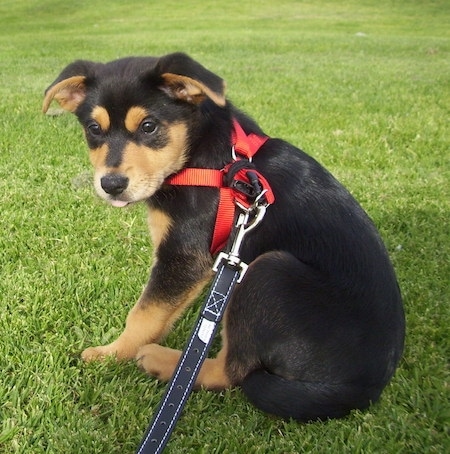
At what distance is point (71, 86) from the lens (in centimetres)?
324

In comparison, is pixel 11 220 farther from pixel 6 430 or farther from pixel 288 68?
pixel 288 68

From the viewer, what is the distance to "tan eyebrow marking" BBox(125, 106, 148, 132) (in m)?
2.93

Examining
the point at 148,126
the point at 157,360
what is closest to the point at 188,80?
the point at 148,126

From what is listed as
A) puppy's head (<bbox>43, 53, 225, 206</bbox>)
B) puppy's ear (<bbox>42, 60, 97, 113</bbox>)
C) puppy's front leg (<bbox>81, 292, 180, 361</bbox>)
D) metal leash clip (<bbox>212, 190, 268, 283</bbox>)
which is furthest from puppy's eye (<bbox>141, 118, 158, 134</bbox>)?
puppy's front leg (<bbox>81, 292, 180, 361</bbox>)

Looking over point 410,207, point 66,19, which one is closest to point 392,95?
point 410,207

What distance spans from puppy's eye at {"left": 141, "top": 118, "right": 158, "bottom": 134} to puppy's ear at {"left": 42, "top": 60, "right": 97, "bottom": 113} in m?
0.46

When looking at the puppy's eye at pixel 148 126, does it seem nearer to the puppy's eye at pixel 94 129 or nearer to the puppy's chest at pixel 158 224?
the puppy's eye at pixel 94 129

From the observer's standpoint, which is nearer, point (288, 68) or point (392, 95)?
point (392, 95)

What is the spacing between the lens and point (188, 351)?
224 cm

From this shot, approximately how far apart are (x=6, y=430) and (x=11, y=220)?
2.33m

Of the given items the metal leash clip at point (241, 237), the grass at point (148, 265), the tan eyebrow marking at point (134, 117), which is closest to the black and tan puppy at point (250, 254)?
the tan eyebrow marking at point (134, 117)

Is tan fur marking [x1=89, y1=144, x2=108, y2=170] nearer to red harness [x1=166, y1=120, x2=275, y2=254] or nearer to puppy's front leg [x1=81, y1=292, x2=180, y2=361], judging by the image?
red harness [x1=166, y1=120, x2=275, y2=254]

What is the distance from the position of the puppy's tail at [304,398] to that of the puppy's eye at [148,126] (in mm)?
1367

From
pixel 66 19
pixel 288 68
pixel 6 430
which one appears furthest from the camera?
pixel 66 19
